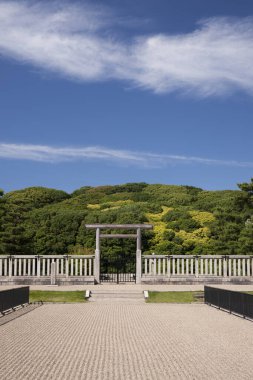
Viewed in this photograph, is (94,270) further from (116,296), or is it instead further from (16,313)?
(16,313)

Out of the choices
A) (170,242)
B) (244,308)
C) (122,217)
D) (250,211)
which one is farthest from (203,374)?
(122,217)

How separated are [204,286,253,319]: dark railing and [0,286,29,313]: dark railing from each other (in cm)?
677

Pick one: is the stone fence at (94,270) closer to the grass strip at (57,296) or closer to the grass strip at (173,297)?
the grass strip at (57,296)

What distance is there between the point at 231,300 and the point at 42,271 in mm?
13788

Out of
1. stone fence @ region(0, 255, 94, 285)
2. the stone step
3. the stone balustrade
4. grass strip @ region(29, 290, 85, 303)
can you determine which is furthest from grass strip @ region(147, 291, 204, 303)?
stone fence @ region(0, 255, 94, 285)

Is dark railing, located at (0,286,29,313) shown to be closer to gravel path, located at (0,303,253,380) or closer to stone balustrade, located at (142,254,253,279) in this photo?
gravel path, located at (0,303,253,380)

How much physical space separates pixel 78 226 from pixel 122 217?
3.80m

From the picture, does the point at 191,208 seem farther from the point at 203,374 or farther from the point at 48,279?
the point at 203,374

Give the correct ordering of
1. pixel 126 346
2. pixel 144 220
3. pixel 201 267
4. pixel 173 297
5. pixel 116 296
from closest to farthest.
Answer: pixel 126 346
pixel 173 297
pixel 116 296
pixel 201 267
pixel 144 220

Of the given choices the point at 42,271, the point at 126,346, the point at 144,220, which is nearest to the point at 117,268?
the point at 42,271

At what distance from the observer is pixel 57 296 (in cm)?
2403

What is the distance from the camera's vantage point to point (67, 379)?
26.6 feet

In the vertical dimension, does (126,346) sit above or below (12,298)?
below

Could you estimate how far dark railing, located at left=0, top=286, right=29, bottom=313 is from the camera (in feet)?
56.9
